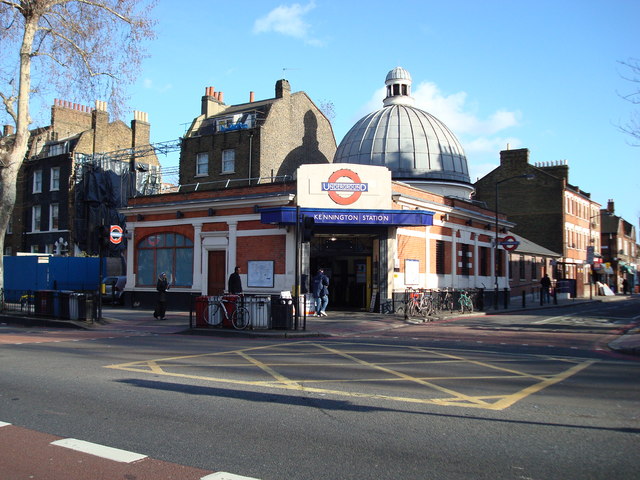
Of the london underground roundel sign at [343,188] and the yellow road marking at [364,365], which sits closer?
the yellow road marking at [364,365]

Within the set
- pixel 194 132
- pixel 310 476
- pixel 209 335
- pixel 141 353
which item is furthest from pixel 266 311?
pixel 194 132

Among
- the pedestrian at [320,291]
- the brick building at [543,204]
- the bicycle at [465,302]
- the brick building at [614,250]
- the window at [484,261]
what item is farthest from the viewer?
the brick building at [614,250]

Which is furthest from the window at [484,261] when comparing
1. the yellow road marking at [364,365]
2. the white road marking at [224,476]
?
the white road marking at [224,476]

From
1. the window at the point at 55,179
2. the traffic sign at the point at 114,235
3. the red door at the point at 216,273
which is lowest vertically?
the red door at the point at 216,273

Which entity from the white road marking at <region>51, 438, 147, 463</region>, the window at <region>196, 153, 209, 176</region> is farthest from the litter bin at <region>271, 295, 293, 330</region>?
the window at <region>196, 153, 209, 176</region>

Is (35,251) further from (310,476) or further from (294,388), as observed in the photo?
(310,476)

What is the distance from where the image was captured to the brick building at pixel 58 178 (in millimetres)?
42312

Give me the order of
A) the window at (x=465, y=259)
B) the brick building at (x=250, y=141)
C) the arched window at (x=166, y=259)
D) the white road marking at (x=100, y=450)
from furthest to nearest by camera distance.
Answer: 1. the brick building at (x=250, y=141)
2. the window at (x=465, y=259)
3. the arched window at (x=166, y=259)
4. the white road marking at (x=100, y=450)

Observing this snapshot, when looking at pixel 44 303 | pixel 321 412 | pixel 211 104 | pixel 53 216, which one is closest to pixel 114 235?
pixel 44 303

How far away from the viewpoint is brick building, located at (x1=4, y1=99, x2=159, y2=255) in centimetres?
4231

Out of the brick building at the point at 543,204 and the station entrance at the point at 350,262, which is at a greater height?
the brick building at the point at 543,204

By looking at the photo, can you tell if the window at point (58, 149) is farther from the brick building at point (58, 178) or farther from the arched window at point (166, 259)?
the arched window at point (166, 259)

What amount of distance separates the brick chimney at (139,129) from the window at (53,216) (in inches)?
320

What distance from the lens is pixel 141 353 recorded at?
12445 mm
